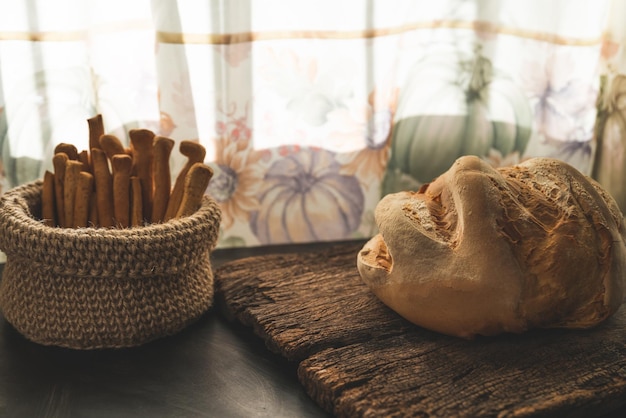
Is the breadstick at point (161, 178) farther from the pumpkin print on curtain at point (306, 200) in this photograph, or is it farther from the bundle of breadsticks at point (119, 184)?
the pumpkin print on curtain at point (306, 200)

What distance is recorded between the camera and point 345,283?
1007 millimetres

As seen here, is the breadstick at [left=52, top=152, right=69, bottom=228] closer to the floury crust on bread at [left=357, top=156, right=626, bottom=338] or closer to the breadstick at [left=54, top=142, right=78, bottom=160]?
the breadstick at [left=54, top=142, right=78, bottom=160]

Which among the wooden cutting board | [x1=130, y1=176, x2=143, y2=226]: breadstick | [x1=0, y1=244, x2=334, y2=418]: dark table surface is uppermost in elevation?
[x1=130, y1=176, x2=143, y2=226]: breadstick

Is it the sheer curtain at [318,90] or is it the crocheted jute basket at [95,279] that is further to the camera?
the sheer curtain at [318,90]

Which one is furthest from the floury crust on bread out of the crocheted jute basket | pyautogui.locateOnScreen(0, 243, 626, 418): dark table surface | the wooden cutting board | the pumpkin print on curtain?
the pumpkin print on curtain

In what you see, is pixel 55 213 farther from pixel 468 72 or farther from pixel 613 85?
pixel 613 85

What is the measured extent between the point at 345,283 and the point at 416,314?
6.8 inches

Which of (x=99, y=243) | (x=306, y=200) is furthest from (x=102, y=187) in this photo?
(x=306, y=200)

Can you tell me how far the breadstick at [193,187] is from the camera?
0.92 metres

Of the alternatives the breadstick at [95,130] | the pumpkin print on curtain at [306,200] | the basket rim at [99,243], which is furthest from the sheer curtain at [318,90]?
the basket rim at [99,243]

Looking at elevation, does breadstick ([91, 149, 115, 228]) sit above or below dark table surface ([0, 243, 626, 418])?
above

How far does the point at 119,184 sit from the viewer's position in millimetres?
911

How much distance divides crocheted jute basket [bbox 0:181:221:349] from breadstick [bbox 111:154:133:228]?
83 millimetres

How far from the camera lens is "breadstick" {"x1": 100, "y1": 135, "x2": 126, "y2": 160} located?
3.02ft
